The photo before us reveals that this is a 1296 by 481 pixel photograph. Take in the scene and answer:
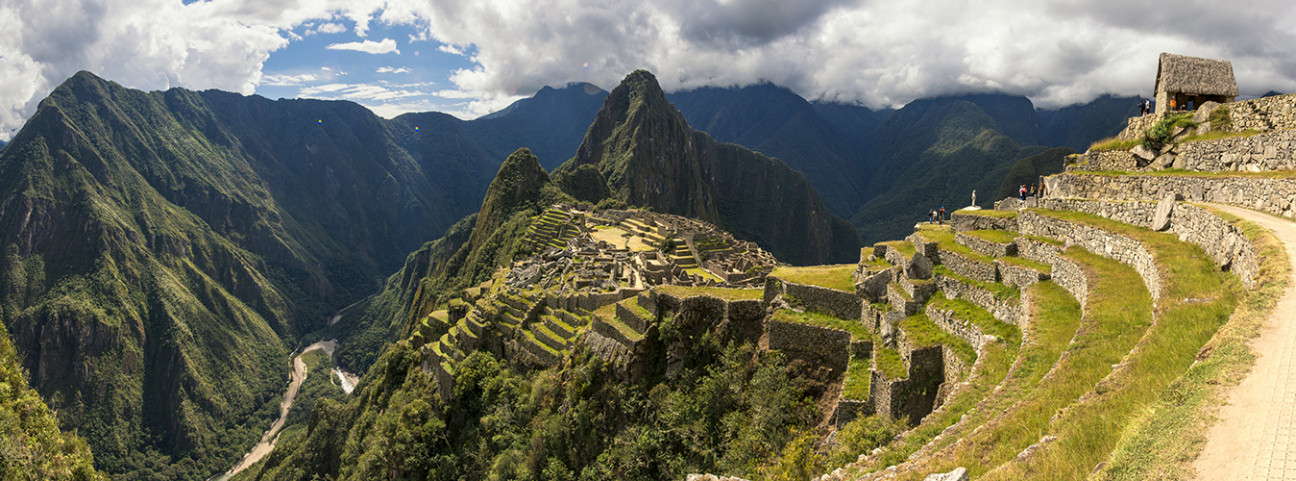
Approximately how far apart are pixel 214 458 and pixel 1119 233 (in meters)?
156

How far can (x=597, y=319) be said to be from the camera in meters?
25.9

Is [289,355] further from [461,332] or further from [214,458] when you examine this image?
[461,332]

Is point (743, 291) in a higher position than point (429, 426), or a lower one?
higher

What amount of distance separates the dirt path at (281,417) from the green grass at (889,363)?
404 feet

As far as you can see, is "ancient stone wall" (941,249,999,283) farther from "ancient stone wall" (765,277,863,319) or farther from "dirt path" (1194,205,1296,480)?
"dirt path" (1194,205,1296,480)

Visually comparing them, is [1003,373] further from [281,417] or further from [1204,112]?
[281,417]

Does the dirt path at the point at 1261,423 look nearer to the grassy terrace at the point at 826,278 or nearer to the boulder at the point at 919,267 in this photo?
the boulder at the point at 919,267

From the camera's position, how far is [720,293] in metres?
23.2

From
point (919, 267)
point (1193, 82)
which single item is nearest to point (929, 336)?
point (919, 267)

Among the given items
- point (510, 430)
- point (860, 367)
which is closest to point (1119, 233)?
point (860, 367)

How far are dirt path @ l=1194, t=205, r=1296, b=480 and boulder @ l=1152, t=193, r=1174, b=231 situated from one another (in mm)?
8168

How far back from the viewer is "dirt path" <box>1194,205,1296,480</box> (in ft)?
14.3

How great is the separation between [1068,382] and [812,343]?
10.7 metres

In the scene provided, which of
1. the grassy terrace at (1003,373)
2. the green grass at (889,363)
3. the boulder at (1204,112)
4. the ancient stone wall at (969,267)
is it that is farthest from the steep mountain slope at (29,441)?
the boulder at (1204,112)
